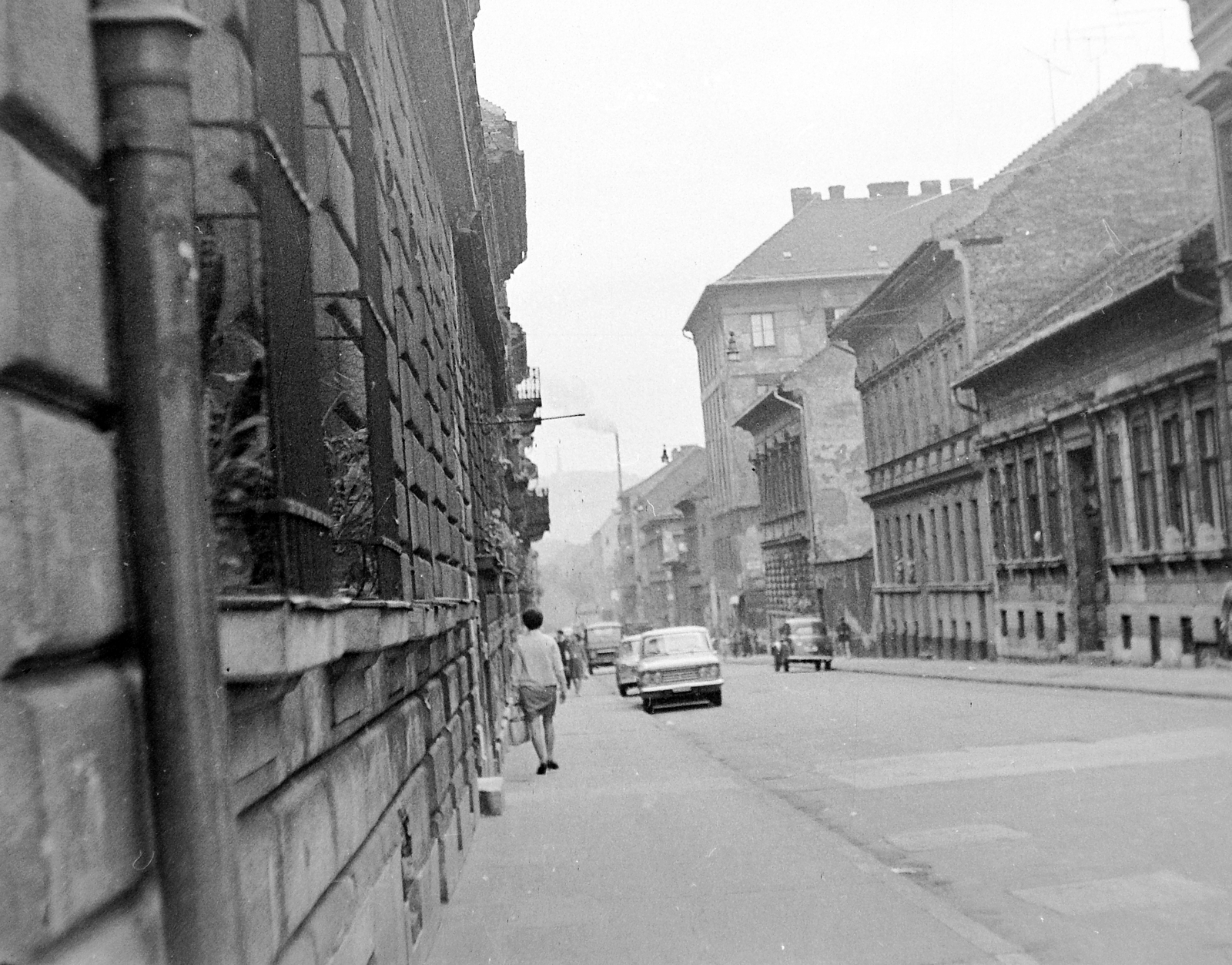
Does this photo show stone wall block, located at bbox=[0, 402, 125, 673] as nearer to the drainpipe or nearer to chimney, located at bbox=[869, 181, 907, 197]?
the drainpipe

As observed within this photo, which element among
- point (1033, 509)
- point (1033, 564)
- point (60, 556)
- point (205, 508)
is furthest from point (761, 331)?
point (60, 556)

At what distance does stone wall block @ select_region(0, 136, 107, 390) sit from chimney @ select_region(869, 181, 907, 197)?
86839mm

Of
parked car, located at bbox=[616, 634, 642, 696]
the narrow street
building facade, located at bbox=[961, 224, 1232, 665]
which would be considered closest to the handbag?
the narrow street

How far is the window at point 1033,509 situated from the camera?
124 ft

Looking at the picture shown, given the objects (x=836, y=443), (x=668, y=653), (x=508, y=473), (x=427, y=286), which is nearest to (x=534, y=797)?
(x=427, y=286)

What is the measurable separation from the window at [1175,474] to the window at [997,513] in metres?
10.1

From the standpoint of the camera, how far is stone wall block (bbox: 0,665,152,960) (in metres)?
2.10

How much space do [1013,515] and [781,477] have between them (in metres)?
31.4

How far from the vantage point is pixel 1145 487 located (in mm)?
31328

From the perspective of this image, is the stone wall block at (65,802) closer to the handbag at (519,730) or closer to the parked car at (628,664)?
the handbag at (519,730)

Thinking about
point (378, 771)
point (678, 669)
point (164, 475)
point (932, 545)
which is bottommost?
point (678, 669)

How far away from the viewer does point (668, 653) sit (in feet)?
102

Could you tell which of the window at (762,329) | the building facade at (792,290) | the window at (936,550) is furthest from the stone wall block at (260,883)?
the window at (762,329)

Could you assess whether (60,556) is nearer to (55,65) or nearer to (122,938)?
(122,938)
